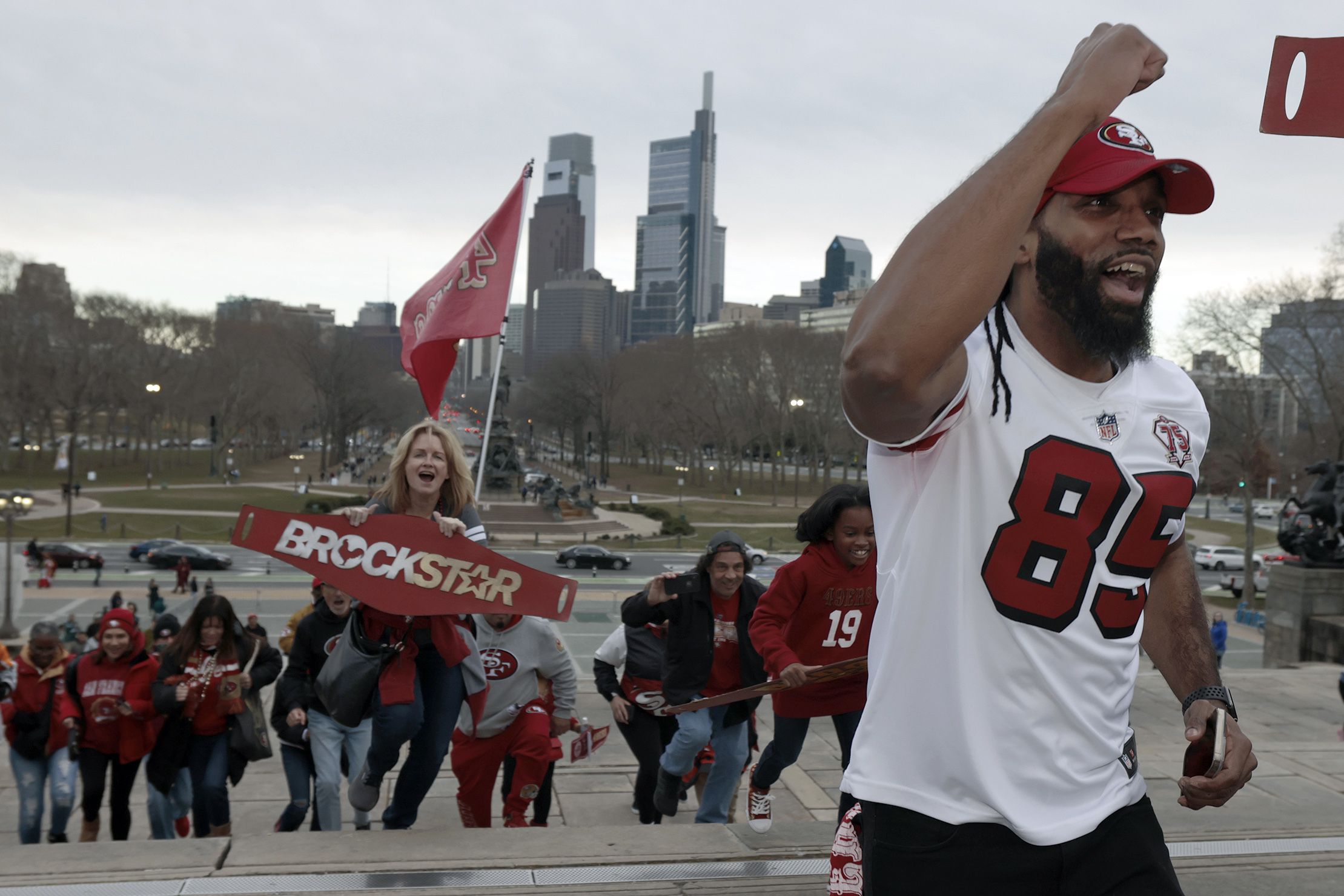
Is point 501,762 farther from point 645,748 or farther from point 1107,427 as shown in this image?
point 1107,427

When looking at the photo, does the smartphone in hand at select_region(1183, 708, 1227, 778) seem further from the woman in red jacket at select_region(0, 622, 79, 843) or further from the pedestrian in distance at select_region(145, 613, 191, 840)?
the woman in red jacket at select_region(0, 622, 79, 843)

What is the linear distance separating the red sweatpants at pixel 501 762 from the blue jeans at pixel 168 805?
1.71m

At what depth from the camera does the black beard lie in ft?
5.87

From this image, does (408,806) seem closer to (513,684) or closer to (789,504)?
(513,684)

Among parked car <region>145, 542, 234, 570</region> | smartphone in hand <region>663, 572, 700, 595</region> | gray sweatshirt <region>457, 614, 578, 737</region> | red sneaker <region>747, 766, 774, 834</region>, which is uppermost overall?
smartphone in hand <region>663, 572, 700, 595</region>

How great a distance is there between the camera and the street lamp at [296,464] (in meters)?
59.4

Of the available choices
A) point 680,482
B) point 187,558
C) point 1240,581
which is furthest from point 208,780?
point 680,482

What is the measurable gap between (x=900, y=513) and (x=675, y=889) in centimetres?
217

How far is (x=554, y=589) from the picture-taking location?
4910 millimetres

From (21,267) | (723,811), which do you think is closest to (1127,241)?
(723,811)

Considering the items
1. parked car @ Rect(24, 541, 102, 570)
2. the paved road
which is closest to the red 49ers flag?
the paved road

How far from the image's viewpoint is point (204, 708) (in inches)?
240

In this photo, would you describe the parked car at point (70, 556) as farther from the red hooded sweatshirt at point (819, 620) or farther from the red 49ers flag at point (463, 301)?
the red hooded sweatshirt at point (819, 620)

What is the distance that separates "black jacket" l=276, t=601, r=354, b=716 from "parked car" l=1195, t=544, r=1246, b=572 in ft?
131
